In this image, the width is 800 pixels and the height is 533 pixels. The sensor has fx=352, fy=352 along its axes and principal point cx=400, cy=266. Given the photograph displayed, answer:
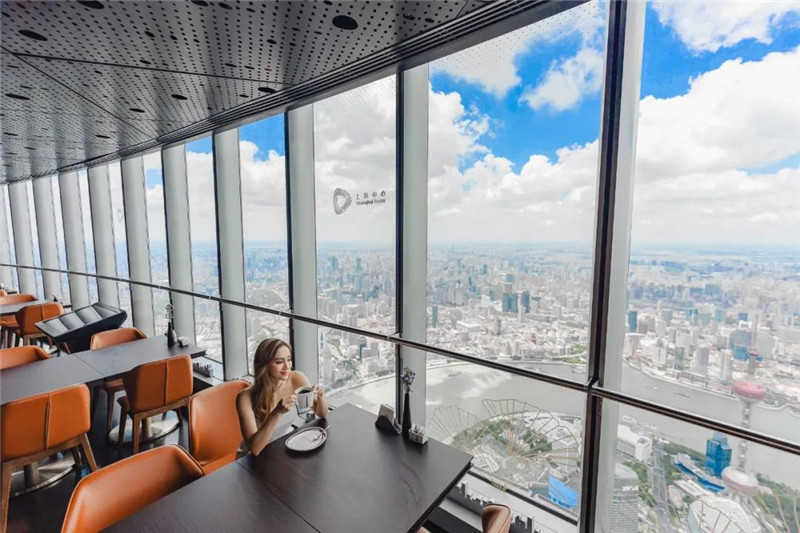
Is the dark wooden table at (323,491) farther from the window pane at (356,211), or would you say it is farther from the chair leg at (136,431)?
the chair leg at (136,431)

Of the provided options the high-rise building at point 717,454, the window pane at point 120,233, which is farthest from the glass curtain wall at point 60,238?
the high-rise building at point 717,454

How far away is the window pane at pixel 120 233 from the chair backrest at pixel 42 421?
3.84m

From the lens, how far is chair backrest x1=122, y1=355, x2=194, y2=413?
8.45 feet

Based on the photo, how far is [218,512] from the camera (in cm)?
125

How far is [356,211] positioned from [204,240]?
244cm

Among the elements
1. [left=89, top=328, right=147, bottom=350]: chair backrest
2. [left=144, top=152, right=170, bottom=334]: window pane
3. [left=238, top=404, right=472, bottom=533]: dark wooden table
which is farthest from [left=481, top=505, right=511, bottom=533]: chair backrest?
[left=144, top=152, right=170, bottom=334]: window pane

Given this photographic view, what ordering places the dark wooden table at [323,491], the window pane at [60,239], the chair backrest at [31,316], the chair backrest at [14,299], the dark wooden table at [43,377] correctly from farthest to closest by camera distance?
1. the window pane at [60,239]
2. the chair backrest at [14,299]
3. the chair backrest at [31,316]
4. the dark wooden table at [43,377]
5. the dark wooden table at [323,491]

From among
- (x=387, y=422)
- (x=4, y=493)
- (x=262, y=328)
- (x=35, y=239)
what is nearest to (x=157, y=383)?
(x=4, y=493)

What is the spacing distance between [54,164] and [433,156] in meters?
6.49

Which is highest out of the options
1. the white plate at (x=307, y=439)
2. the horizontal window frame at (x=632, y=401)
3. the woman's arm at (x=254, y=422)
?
the horizontal window frame at (x=632, y=401)

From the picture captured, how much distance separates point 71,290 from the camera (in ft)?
22.5

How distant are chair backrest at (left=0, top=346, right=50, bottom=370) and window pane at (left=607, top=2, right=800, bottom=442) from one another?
429cm

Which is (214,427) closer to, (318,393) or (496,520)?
(318,393)

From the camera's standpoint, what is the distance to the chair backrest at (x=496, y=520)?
1.15 metres
